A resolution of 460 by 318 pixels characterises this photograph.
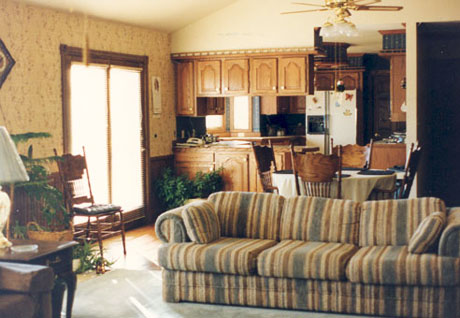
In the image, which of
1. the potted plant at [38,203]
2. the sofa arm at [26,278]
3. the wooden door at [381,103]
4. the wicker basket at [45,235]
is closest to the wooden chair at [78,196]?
the potted plant at [38,203]

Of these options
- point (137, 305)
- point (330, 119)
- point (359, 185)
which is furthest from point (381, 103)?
point (137, 305)

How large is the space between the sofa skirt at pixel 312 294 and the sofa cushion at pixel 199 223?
0.27 meters

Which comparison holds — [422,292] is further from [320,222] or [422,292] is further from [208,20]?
[208,20]

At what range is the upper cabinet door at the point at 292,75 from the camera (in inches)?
345

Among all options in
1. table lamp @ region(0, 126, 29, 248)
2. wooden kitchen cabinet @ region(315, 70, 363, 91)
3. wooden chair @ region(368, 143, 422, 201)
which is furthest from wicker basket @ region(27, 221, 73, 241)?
wooden kitchen cabinet @ region(315, 70, 363, 91)

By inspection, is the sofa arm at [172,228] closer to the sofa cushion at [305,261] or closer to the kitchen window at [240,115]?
the sofa cushion at [305,261]

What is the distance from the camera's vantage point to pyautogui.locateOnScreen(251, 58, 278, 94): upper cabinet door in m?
8.88

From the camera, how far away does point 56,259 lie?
3920 mm

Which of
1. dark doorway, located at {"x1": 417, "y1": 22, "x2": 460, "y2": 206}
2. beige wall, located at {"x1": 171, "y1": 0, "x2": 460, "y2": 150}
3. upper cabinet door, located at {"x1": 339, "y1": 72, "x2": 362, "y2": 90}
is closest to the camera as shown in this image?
beige wall, located at {"x1": 171, "y1": 0, "x2": 460, "y2": 150}

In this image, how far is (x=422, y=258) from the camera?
4.12 metres

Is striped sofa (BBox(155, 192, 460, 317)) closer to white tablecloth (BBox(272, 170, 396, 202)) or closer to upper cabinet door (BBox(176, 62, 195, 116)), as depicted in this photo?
white tablecloth (BBox(272, 170, 396, 202))

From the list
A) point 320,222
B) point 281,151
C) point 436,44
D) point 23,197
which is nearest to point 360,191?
point 320,222

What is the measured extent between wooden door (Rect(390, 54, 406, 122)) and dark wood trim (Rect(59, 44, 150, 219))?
394cm

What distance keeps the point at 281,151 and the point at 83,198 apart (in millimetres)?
3068
